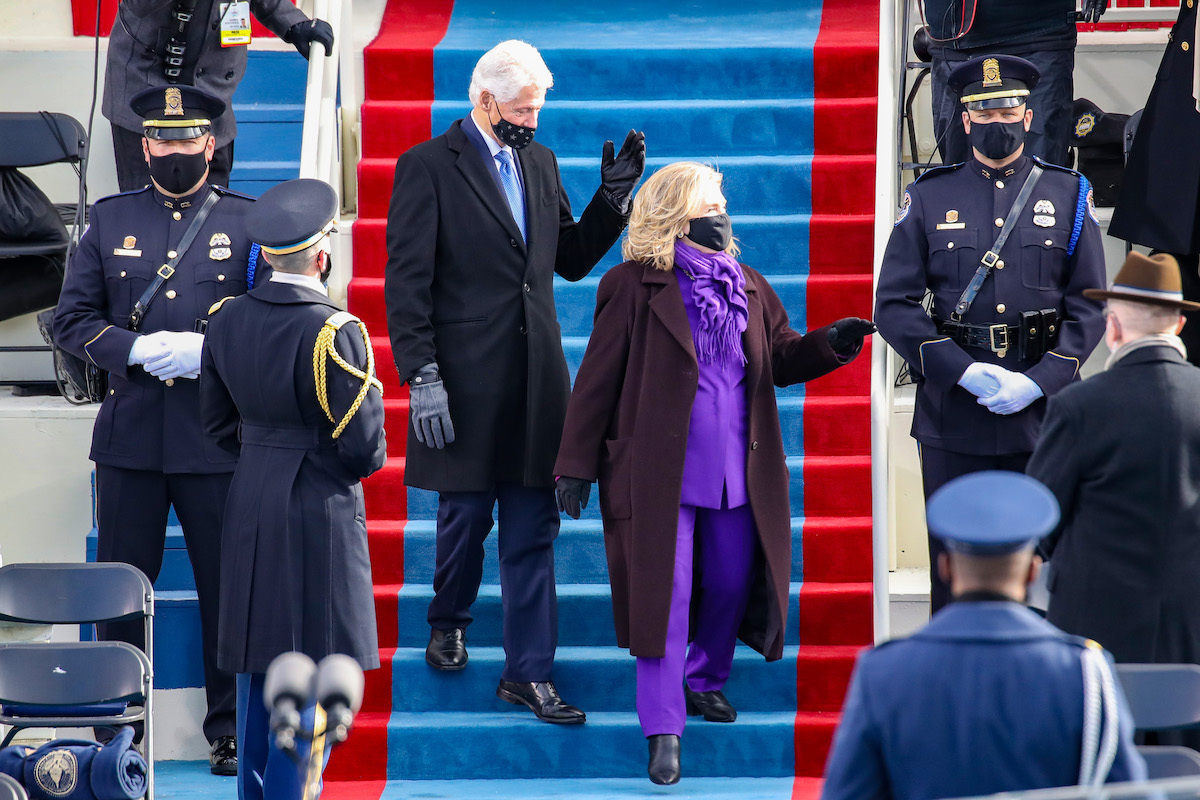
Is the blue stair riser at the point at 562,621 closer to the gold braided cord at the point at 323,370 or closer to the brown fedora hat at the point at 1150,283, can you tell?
the gold braided cord at the point at 323,370

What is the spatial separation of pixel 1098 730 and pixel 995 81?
289 cm

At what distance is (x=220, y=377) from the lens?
4.17 metres

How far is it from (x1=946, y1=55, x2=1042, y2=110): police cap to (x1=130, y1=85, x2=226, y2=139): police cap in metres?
2.36

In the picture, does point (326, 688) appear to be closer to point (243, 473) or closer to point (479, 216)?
point (243, 473)

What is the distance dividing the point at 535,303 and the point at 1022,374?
4.79 ft

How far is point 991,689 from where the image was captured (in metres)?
2.23

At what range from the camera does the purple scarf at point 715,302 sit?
4574 millimetres

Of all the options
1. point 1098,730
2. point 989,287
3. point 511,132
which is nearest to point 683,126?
point 511,132

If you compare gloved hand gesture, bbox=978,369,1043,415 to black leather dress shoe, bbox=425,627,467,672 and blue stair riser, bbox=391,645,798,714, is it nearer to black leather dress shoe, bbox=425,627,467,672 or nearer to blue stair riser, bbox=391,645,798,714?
blue stair riser, bbox=391,645,798,714

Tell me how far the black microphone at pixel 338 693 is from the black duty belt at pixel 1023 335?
9.38 ft

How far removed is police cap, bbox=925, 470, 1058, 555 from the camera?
223cm

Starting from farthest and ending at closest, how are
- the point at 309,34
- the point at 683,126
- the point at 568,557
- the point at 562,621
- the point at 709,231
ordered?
the point at 683,126
the point at 309,34
the point at 568,557
the point at 562,621
the point at 709,231

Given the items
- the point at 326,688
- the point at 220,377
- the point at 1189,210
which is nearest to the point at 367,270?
the point at 220,377

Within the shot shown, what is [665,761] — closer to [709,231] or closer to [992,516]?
[709,231]
